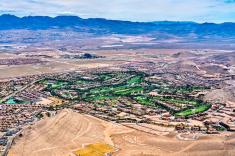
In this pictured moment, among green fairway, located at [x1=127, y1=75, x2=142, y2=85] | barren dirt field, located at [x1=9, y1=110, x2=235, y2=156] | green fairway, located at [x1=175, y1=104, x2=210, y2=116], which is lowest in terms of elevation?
barren dirt field, located at [x1=9, y1=110, x2=235, y2=156]

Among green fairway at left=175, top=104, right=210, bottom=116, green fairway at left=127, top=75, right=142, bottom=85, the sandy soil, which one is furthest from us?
green fairway at left=127, top=75, right=142, bottom=85

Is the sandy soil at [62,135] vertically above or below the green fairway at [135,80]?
below

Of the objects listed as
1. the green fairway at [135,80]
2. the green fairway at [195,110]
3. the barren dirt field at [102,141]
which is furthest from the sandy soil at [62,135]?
the green fairway at [135,80]

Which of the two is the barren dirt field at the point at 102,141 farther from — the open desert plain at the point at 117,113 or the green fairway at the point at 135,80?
the green fairway at the point at 135,80

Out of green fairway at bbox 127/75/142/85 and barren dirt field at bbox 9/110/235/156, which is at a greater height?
green fairway at bbox 127/75/142/85

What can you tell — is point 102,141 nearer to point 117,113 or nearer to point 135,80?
point 117,113

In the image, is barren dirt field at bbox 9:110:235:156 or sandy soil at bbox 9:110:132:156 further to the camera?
sandy soil at bbox 9:110:132:156

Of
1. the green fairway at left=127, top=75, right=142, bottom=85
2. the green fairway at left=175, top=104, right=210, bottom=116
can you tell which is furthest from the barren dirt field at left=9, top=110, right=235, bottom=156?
the green fairway at left=127, top=75, right=142, bottom=85

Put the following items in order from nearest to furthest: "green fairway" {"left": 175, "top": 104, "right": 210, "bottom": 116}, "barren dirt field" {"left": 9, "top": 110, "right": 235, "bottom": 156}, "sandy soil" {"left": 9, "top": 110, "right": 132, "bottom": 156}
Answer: "barren dirt field" {"left": 9, "top": 110, "right": 235, "bottom": 156}
"sandy soil" {"left": 9, "top": 110, "right": 132, "bottom": 156}
"green fairway" {"left": 175, "top": 104, "right": 210, "bottom": 116}

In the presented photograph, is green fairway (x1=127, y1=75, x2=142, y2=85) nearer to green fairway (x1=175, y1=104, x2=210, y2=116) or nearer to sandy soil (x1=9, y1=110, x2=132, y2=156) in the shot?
green fairway (x1=175, y1=104, x2=210, y2=116)

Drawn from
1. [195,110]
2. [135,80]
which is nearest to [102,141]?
[195,110]
